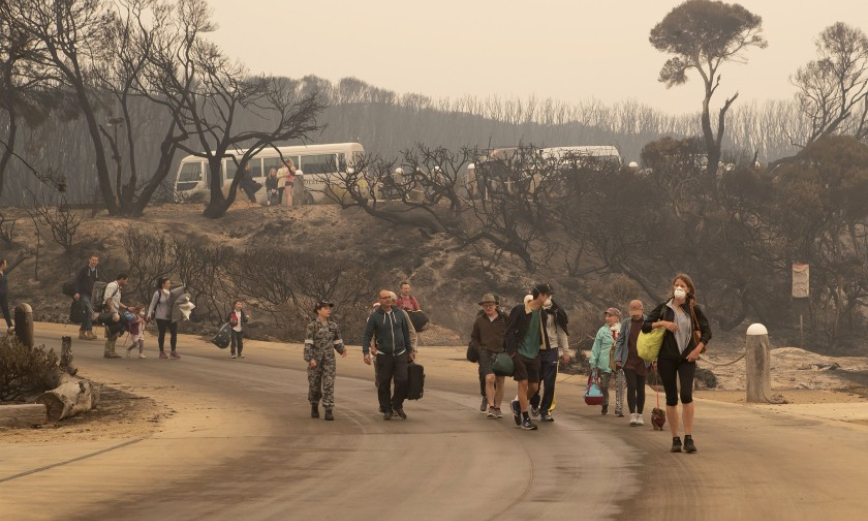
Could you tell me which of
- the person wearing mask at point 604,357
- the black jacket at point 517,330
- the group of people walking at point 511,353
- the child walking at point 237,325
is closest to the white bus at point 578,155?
the child walking at point 237,325

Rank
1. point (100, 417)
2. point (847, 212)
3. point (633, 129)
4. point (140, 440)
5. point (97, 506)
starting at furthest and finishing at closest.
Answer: point (633, 129), point (847, 212), point (100, 417), point (140, 440), point (97, 506)

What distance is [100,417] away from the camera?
55.3 feet

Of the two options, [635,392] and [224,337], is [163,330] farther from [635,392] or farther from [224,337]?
[635,392]

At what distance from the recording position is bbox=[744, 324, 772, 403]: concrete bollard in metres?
19.5

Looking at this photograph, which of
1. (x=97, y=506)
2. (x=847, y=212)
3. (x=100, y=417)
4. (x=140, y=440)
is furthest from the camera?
(x=847, y=212)

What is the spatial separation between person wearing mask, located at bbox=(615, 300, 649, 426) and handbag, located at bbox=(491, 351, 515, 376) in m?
1.54

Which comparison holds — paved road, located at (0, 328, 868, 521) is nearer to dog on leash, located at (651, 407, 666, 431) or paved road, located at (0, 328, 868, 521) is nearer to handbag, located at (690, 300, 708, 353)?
dog on leash, located at (651, 407, 666, 431)

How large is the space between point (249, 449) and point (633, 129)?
141 m

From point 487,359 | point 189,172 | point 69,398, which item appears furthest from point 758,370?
point 189,172

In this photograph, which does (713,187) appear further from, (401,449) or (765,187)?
(401,449)

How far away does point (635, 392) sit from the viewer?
15.9m

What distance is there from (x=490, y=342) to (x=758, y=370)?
536cm

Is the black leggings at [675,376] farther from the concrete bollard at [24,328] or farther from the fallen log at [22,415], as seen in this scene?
the concrete bollard at [24,328]

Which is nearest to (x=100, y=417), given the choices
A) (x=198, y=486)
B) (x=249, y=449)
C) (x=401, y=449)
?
(x=249, y=449)
